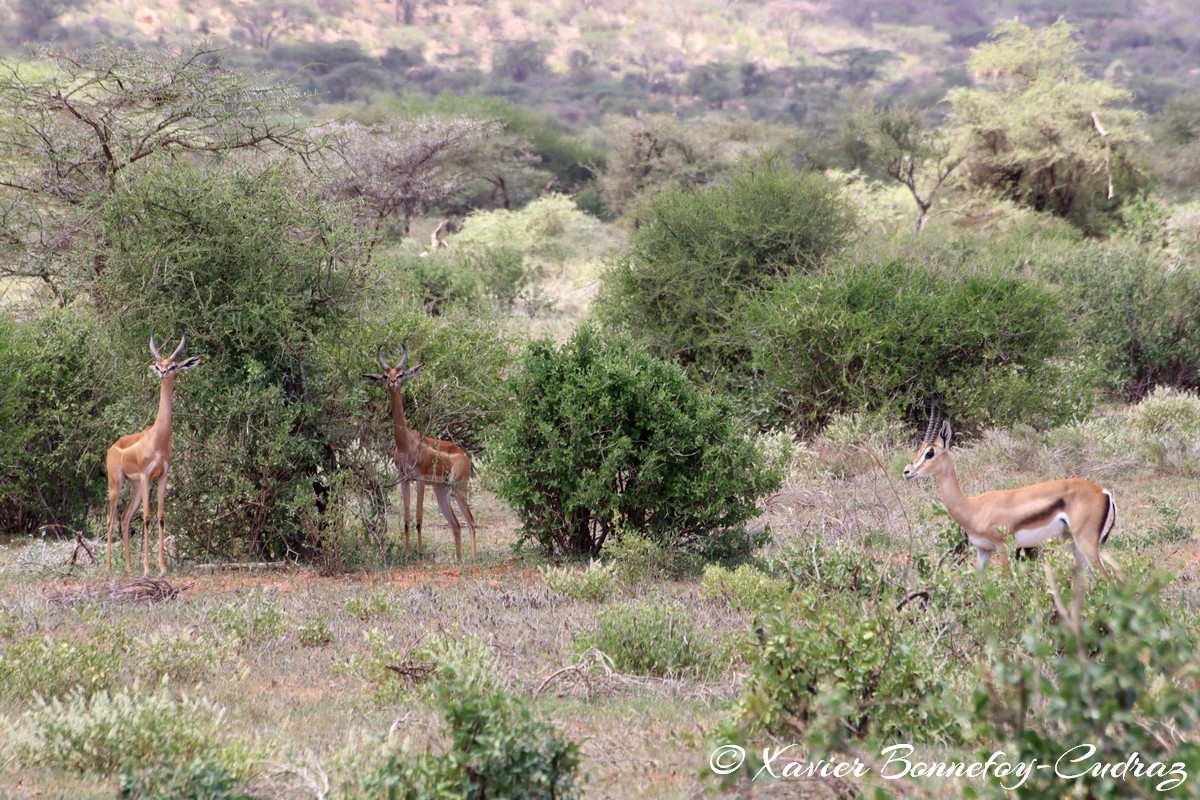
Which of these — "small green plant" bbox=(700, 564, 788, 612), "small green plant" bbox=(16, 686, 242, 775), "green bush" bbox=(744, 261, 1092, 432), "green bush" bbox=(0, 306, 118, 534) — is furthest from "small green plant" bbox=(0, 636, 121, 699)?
"green bush" bbox=(744, 261, 1092, 432)

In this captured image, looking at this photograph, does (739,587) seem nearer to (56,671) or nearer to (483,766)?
(483,766)

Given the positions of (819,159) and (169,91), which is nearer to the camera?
(169,91)

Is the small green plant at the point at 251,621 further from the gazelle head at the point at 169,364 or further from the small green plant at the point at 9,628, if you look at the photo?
the gazelle head at the point at 169,364

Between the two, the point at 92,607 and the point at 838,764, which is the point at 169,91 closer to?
the point at 92,607

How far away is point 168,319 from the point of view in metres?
8.89

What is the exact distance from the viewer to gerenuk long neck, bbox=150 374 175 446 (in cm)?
834

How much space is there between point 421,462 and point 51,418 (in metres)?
4.38

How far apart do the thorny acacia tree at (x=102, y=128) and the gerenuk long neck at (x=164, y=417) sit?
3672 millimetres

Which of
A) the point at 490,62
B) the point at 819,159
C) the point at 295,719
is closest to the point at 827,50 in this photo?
the point at 490,62

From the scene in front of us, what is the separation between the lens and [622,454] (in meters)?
8.53

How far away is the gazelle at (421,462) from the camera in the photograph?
31.8 feet

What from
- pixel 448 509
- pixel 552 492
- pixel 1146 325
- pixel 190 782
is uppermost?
pixel 190 782

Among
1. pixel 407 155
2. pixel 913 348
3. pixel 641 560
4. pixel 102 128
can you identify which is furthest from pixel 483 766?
pixel 407 155

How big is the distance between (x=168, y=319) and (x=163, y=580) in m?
2.23
